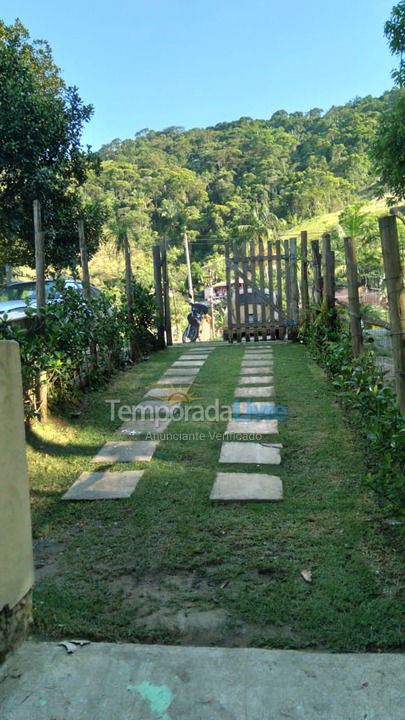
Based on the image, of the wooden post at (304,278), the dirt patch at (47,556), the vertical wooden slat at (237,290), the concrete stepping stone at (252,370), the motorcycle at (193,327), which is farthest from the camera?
the motorcycle at (193,327)

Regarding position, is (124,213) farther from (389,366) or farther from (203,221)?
(389,366)

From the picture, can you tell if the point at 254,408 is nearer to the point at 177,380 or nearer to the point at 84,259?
the point at 177,380

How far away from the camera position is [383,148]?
8367 millimetres

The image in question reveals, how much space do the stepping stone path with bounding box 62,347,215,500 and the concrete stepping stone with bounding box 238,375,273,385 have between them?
0.55 meters

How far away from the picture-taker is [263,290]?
340 inches

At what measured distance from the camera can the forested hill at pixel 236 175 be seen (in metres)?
41.7

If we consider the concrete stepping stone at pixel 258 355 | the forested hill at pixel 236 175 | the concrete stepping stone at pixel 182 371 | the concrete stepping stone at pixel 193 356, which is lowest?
the concrete stepping stone at pixel 182 371

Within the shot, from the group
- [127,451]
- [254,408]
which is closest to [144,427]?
[127,451]

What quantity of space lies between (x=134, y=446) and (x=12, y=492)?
1.99 meters

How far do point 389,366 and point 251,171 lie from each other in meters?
51.2

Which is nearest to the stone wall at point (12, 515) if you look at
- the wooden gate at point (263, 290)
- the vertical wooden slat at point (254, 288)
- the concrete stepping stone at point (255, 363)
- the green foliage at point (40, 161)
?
the concrete stepping stone at point (255, 363)

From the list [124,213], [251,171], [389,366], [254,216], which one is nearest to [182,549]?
[389,366]

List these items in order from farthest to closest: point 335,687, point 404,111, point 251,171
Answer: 1. point 251,171
2. point 404,111
3. point 335,687

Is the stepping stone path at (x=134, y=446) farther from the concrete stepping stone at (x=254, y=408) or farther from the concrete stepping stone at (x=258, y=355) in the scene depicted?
the concrete stepping stone at (x=258, y=355)
